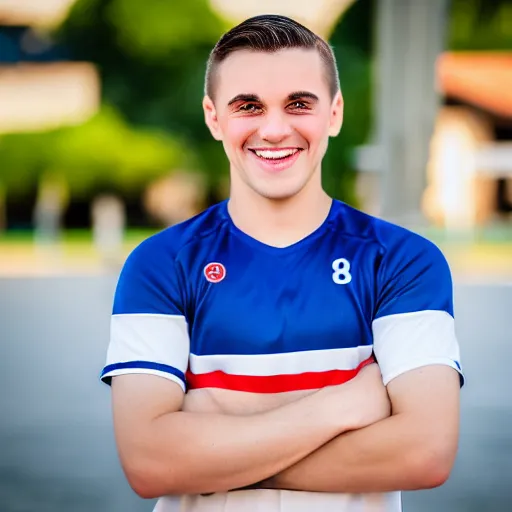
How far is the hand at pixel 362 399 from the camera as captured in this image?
1.96 meters

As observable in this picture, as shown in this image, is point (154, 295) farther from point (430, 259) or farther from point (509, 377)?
point (509, 377)

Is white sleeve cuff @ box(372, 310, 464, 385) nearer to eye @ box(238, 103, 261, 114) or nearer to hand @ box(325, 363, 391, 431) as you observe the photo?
hand @ box(325, 363, 391, 431)

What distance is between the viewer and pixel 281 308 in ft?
6.49

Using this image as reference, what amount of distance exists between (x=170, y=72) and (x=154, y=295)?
2765 centimetres

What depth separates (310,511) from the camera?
6.44 feet

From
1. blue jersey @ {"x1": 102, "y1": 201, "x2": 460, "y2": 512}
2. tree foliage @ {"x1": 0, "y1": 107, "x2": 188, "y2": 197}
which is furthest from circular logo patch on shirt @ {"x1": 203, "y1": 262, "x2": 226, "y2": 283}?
tree foliage @ {"x1": 0, "y1": 107, "x2": 188, "y2": 197}

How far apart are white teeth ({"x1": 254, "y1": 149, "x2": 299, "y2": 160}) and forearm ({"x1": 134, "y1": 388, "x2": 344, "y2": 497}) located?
456 mm

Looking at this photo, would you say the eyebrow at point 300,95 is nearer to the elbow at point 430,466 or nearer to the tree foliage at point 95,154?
the elbow at point 430,466

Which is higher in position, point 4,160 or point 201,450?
point 4,160

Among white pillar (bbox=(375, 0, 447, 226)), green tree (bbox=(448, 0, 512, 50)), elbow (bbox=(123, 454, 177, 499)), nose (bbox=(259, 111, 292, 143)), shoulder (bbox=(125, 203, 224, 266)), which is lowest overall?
elbow (bbox=(123, 454, 177, 499))

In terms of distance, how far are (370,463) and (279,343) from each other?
282 mm

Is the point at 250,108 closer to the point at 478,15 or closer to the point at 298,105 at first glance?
the point at 298,105

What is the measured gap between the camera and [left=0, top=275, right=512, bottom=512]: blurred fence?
4.89m

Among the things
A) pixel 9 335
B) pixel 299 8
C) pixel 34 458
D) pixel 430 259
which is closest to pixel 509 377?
pixel 34 458
